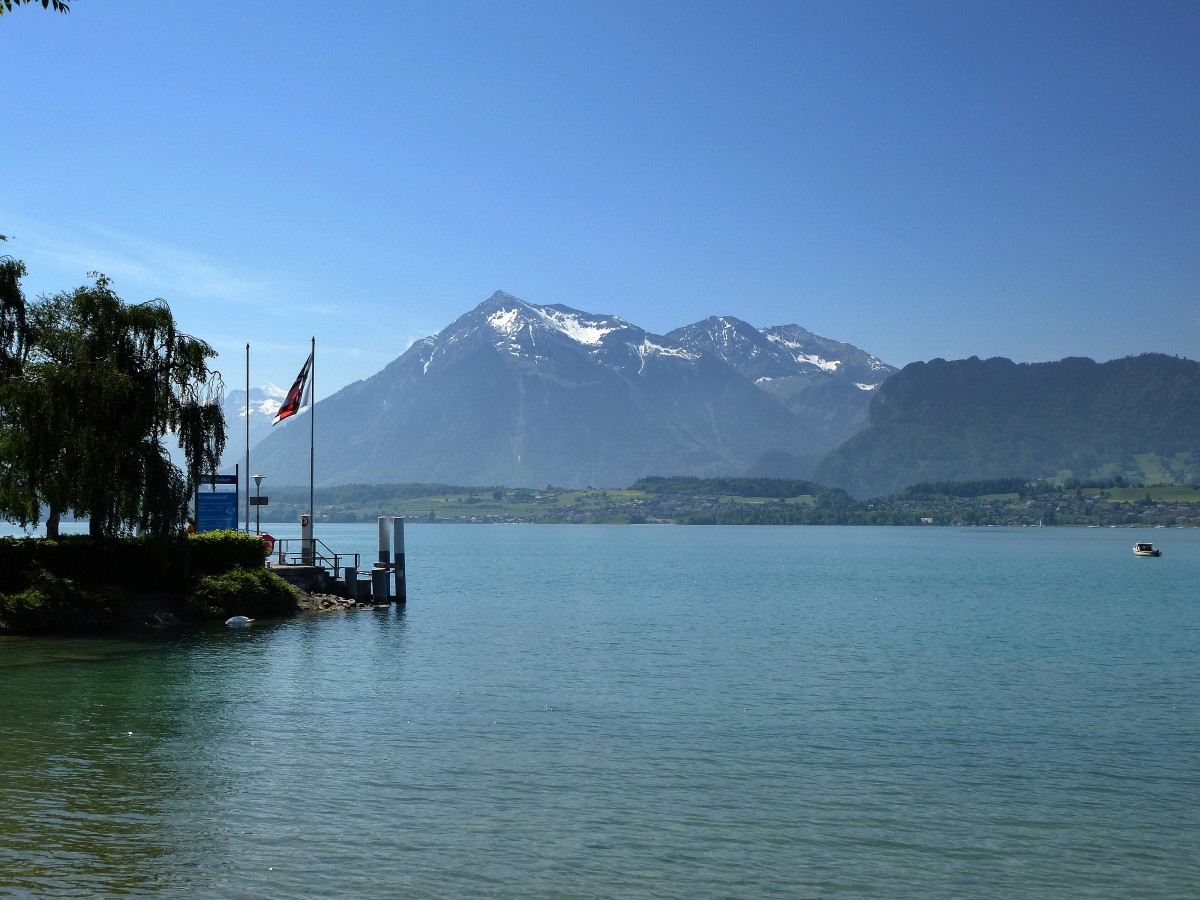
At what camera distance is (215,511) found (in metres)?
55.3

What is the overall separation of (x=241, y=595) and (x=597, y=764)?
102 ft

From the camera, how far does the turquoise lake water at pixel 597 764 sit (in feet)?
53.2

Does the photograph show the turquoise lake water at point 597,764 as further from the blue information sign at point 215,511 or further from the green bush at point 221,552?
the blue information sign at point 215,511

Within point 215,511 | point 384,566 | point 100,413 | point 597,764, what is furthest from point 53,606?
point 597,764

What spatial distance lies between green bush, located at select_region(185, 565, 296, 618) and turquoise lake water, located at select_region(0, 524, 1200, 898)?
5.60ft

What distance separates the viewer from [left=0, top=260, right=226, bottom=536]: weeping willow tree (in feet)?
138

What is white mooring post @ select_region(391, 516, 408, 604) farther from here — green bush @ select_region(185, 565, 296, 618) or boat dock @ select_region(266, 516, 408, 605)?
green bush @ select_region(185, 565, 296, 618)

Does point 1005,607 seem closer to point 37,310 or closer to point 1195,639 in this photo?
point 1195,639

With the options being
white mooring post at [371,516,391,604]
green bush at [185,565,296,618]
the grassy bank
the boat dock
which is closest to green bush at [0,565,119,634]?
the grassy bank

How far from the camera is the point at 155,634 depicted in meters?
44.5

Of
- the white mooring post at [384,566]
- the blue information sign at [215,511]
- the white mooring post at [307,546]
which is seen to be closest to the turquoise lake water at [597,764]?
the blue information sign at [215,511]

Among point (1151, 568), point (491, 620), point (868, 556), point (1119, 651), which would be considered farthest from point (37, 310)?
point (868, 556)

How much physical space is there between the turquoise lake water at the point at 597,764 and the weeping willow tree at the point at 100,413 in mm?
5985

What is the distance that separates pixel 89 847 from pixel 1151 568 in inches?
4962
